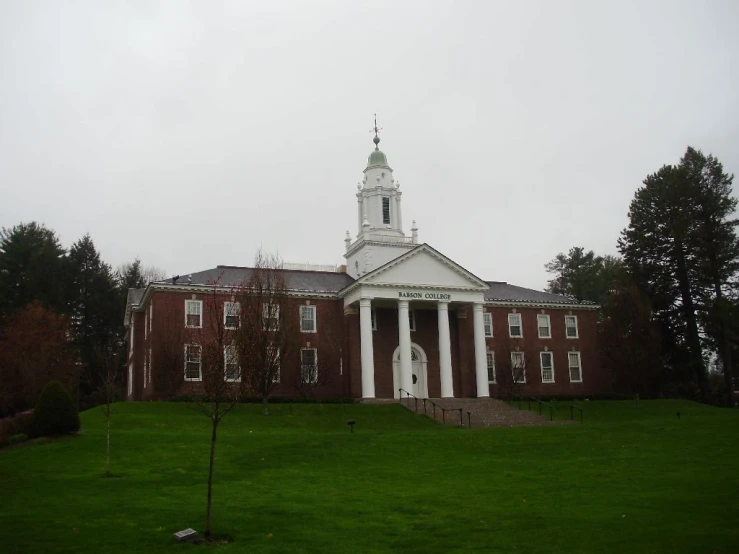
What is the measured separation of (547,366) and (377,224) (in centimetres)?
1585

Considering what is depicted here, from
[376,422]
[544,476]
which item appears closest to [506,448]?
[544,476]

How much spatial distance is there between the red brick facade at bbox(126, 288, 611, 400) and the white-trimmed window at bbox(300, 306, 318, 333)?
12.5 inches

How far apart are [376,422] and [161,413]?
10170 millimetres

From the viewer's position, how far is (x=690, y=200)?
56.0 meters

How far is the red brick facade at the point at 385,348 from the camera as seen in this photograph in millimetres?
43312

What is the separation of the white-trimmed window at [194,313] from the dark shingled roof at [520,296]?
2012 cm

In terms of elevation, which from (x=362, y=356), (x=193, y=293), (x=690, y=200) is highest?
(x=690, y=200)

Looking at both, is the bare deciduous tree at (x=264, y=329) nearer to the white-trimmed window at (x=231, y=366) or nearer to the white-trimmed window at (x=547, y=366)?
the white-trimmed window at (x=231, y=366)

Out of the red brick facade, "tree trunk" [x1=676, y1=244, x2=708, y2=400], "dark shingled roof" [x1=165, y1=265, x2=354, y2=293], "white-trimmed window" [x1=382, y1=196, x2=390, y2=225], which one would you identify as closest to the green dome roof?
"white-trimmed window" [x1=382, y1=196, x2=390, y2=225]

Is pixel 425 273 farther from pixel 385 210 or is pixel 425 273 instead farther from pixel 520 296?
pixel 520 296

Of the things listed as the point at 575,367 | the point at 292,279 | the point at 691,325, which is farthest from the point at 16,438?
the point at 691,325

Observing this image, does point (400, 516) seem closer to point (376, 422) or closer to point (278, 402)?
point (376, 422)

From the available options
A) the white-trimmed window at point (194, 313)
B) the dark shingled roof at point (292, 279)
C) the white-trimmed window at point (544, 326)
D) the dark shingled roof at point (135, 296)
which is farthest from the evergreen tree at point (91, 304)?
the white-trimmed window at point (544, 326)

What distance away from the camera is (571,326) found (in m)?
54.7
